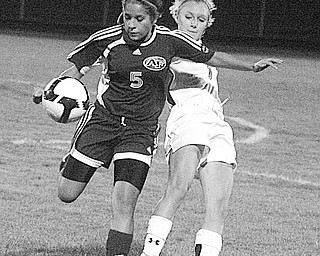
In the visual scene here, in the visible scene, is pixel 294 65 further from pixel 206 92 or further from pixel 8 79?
pixel 206 92

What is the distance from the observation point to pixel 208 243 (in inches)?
218

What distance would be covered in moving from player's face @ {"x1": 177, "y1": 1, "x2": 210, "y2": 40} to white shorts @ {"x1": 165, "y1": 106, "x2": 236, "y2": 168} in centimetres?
57

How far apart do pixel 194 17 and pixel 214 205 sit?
4.51 ft

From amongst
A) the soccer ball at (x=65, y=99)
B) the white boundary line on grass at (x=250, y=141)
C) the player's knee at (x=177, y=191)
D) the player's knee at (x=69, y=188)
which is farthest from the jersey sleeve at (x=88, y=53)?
the white boundary line on grass at (x=250, y=141)

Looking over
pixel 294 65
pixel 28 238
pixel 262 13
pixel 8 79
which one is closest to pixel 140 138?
pixel 28 238

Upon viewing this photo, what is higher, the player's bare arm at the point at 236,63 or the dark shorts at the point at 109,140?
the player's bare arm at the point at 236,63

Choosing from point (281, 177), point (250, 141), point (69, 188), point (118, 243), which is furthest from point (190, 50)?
point (250, 141)

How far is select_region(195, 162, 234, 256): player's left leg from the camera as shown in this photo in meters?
5.55

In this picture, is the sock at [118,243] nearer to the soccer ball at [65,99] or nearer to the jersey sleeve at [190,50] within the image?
the soccer ball at [65,99]

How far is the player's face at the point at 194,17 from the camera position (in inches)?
251

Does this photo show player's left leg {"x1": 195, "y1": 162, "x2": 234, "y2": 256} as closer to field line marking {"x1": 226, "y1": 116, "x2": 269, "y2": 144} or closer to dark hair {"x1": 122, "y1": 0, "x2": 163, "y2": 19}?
dark hair {"x1": 122, "y1": 0, "x2": 163, "y2": 19}

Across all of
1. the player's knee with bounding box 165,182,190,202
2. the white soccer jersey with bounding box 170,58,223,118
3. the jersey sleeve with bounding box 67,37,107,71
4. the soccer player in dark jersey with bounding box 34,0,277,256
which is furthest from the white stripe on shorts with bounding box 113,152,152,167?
the jersey sleeve with bounding box 67,37,107,71

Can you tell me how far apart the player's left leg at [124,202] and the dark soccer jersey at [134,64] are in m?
0.32

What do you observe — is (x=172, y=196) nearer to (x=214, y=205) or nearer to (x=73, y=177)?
(x=214, y=205)
